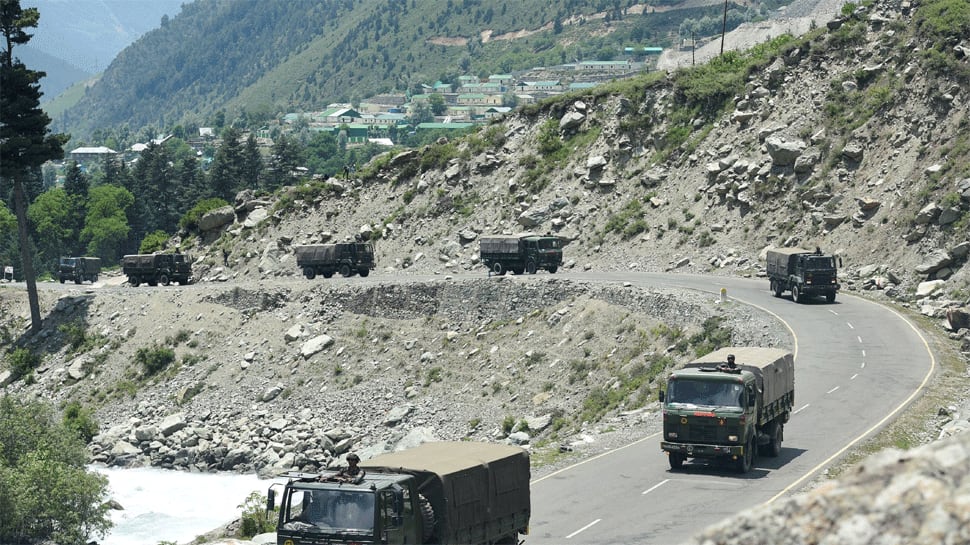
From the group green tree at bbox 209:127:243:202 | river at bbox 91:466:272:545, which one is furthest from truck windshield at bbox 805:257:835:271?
green tree at bbox 209:127:243:202

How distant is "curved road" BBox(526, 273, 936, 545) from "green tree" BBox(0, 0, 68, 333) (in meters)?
46.0

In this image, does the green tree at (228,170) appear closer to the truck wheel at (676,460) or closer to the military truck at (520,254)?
the military truck at (520,254)

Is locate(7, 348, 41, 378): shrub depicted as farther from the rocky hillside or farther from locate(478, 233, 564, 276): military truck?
locate(478, 233, 564, 276): military truck

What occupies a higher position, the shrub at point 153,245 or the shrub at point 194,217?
the shrub at point 194,217

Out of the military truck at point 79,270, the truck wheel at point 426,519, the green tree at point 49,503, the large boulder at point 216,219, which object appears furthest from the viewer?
the military truck at point 79,270

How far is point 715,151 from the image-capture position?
81812mm

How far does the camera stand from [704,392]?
2955 centimetres

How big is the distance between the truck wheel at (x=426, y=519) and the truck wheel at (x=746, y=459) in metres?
12.4

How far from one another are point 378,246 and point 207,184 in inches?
2319

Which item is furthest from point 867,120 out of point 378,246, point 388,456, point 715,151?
point 388,456

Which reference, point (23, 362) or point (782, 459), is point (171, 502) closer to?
point (782, 459)

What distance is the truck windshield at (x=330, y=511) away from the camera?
58.5 ft

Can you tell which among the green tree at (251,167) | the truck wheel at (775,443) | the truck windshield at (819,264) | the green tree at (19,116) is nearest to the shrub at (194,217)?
the green tree at (19,116)

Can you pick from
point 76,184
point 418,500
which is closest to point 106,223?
point 76,184
